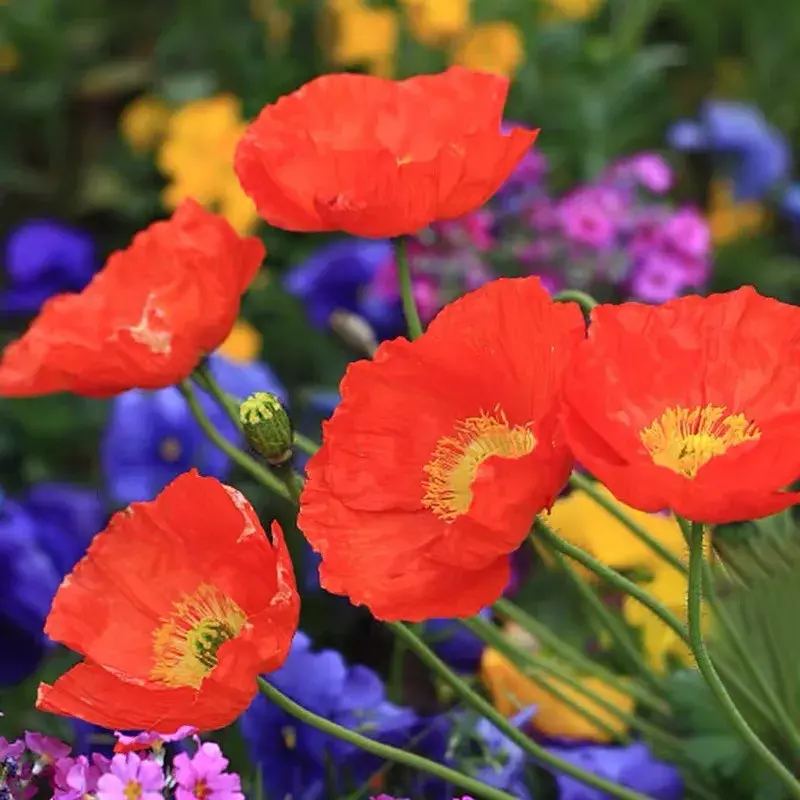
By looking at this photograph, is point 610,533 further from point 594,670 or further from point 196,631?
point 196,631

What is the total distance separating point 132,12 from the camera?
5.30ft

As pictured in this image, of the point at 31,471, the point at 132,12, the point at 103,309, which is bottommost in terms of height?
the point at 31,471

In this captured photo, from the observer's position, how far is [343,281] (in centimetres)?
105

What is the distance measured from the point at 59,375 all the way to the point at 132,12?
123 centimetres

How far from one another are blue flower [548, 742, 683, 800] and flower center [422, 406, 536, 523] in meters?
0.21

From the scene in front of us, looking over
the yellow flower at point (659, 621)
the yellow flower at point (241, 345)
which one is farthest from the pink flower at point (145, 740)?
the yellow flower at point (241, 345)

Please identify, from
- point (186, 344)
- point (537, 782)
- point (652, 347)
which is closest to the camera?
point (652, 347)

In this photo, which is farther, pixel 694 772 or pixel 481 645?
pixel 481 645

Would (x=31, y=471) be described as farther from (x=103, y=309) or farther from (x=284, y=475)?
(x=284, y=475)

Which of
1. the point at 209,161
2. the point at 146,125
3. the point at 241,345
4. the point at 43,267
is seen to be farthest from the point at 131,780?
the point at 146,125

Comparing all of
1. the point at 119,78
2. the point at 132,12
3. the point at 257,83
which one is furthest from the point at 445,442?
the point at 132,12

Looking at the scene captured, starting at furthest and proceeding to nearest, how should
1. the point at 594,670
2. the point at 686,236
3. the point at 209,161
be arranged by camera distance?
the point at 209,161
the point at 686,236
the point at 594,670

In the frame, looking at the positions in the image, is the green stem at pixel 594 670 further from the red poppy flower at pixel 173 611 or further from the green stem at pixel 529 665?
the red poppy flower at pixel 173 611

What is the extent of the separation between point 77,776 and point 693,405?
0.75 feet
